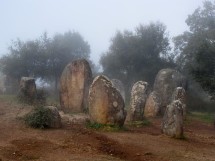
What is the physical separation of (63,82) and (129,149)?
37.2 ft

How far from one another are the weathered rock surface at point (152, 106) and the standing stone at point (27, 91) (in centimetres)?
733

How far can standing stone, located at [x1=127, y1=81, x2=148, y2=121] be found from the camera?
2180 centimetres

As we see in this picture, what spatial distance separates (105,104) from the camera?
1800cm

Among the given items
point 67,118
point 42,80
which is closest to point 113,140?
point 67,118

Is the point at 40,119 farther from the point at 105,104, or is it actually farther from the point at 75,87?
the point at 75,87

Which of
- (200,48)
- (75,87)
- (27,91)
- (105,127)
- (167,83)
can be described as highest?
(200,48)

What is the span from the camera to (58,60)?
139ft

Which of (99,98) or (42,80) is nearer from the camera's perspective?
(99,98)

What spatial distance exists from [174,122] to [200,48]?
39.8 ft

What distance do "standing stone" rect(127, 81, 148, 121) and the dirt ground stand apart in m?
3.57

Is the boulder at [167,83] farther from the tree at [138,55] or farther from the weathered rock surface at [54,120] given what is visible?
the weathered rock surface at [54,120]

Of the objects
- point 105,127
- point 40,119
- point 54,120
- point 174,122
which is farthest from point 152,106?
point 40,119

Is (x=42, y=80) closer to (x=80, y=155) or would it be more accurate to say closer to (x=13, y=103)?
(x=13, y=103)

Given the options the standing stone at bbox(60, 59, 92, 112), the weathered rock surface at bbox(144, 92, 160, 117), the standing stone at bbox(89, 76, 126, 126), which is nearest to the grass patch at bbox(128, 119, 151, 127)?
the standing stone at bbox(89, 76, 126, 126)
